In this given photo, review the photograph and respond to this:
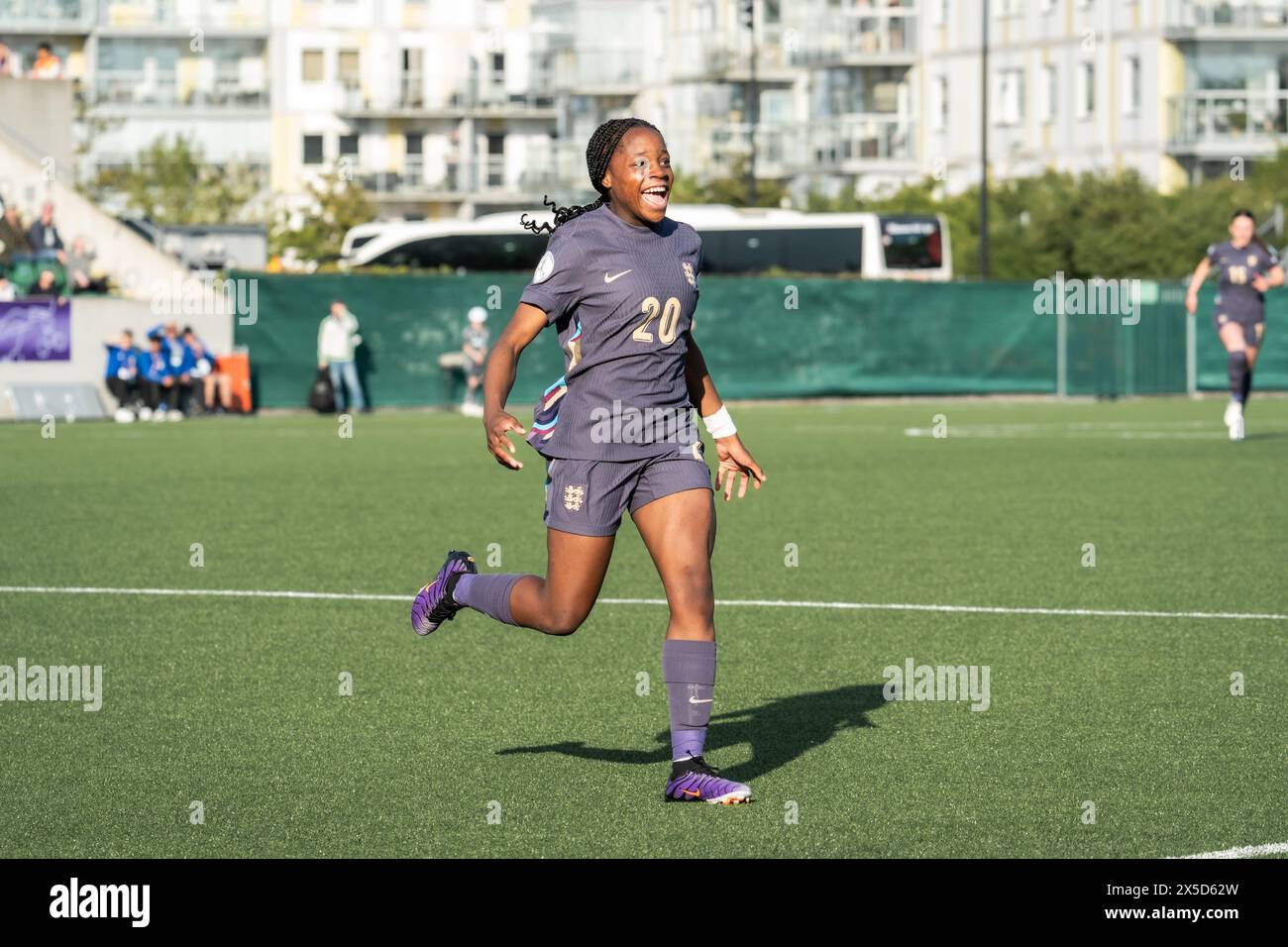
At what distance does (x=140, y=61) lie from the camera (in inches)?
3821

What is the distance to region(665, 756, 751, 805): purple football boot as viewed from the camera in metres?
7.38

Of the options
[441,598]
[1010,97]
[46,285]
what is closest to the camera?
Result: [441,598]

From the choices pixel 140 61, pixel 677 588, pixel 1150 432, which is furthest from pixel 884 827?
pixel 140 61

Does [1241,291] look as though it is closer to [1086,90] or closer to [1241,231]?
[1241,231]

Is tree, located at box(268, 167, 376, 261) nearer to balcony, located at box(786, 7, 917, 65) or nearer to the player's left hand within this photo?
balcony, located at box(786, 7, 917, 65)

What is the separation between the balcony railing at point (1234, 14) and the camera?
73.8m

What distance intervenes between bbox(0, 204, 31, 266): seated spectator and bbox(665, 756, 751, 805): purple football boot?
3269 cm

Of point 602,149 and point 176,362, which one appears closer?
point 602,149

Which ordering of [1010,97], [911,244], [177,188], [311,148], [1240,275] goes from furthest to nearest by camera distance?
[311,148], [177,188], [1010,97], [911,244], [1240,275]

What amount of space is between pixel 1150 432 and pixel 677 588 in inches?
925

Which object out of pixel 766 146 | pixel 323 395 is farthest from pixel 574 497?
pixel 766 146

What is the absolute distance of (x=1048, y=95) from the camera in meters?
78.1

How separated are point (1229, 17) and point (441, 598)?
69.6 meters
